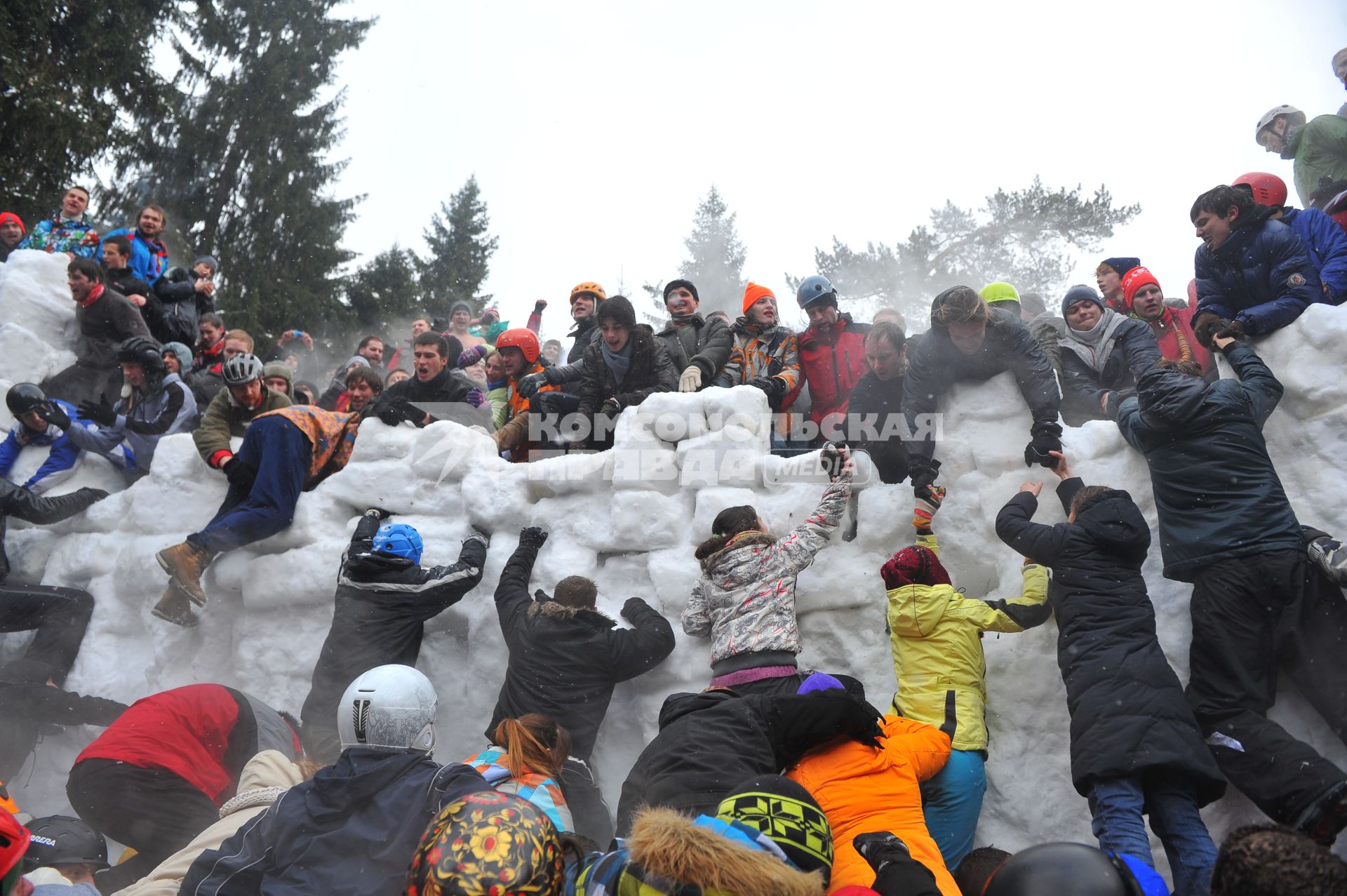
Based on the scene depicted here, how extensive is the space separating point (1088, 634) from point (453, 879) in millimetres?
2557

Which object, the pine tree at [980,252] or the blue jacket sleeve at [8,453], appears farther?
the pine tree at [980,252]

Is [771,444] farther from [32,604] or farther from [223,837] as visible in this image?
[32,604]

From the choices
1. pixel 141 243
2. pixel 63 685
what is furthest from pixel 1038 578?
pixel 141 243

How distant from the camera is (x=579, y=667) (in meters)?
4.04

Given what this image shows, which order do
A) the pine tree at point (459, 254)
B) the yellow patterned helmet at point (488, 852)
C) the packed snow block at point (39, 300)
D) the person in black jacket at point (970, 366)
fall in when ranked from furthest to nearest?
the pine tree at point (459, 254)
the packed snow block at point (39, 300)
the person in black jacket at point (970, 366)
the yellow patterned helmet at point (488, 852)

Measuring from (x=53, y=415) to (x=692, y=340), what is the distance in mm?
5132

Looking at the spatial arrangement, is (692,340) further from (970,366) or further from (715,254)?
(715,254)

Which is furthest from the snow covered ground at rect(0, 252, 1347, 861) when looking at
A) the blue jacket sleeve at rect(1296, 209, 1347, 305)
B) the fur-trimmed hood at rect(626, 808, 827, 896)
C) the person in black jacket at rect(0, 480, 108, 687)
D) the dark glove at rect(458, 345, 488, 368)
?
the dark glove at rect(458, 345, 488, 368)

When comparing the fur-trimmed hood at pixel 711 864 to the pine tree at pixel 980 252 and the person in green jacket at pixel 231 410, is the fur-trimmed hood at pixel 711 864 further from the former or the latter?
the pine tree at pixel 980 252

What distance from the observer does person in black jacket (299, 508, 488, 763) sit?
436 centimetres

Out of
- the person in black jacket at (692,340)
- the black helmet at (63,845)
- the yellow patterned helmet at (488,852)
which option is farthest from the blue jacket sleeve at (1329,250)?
the black helmet at (63,845)

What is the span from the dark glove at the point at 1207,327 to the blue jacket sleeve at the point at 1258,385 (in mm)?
194

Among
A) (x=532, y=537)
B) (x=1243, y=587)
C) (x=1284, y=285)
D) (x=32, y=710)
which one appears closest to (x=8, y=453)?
(x=32, y=710)

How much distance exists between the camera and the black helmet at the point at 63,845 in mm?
3230
